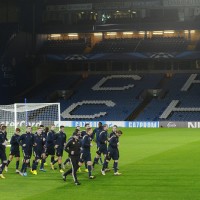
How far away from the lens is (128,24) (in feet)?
257

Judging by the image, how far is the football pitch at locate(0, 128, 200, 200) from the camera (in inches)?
932

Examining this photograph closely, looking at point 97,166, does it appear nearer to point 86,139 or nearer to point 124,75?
point 86,139

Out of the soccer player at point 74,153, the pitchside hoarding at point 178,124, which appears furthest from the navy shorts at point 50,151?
the pitchside hoarding at point 178,124

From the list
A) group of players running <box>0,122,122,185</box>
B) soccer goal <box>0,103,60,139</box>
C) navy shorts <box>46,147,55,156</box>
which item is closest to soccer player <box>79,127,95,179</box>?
group of players running <box>0,122,122,185</box>

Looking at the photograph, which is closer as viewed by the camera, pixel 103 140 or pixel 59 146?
pixel 103 140

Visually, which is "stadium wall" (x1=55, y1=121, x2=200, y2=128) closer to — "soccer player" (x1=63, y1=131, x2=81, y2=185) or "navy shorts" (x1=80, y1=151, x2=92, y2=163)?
"navy shorts" (x1=80, y1=151, x2=92, y2=163)

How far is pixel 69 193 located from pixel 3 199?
258 cm

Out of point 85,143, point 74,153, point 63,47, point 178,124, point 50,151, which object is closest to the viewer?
point 74,153

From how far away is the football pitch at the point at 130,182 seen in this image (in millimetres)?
23672

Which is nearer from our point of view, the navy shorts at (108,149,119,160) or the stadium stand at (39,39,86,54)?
the navy shorts at (108,149,119,160)

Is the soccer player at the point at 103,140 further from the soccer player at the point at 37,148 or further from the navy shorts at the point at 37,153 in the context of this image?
the navy shorts at the point at 37,153

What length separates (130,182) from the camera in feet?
87.8

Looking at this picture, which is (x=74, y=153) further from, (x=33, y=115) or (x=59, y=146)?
(x=33, y=115)

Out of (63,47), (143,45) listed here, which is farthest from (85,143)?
(63,47)
